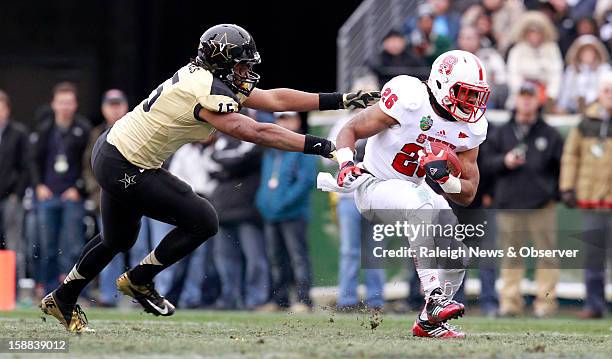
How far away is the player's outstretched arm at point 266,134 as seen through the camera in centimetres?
801

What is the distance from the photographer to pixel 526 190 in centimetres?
1174

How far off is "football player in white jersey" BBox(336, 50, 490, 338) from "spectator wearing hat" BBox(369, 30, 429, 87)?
482cm

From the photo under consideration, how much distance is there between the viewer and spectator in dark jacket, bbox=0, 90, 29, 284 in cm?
1309

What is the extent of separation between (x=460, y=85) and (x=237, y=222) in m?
4.54

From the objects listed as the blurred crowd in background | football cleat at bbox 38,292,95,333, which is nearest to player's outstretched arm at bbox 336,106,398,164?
football cleat at bbox 38,292,95,333

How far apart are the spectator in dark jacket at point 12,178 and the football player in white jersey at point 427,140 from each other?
537cm

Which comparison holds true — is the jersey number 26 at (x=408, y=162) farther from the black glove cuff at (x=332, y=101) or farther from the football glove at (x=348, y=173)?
the football glove at (x=348, y=173)

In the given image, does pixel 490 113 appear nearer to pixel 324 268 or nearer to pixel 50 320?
pixel 324 268

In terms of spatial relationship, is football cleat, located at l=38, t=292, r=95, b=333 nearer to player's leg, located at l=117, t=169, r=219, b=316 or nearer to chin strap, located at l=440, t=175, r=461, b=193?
player's leg, located at l=117, t=169, r=219, b=316

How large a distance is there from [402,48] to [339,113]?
140cm

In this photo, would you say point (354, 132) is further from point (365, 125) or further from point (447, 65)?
point (447, 65)

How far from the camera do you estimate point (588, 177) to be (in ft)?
38.2

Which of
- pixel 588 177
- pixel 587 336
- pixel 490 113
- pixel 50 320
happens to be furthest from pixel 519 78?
pixel 50 320

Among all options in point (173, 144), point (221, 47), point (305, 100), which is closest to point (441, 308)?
point (305, 100)
